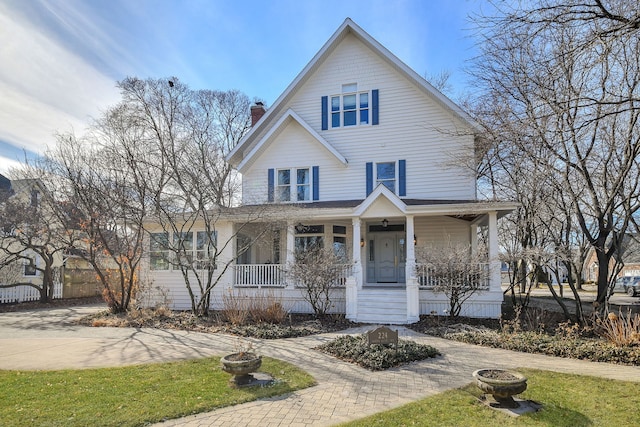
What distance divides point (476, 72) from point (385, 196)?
4.70 meters

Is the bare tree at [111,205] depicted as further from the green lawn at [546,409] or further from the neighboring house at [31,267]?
the green lawn at [546,409]

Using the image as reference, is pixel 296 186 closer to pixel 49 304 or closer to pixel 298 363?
pixel 298 363

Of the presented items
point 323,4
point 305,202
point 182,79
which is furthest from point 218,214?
point 323,4

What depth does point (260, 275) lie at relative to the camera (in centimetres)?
1555

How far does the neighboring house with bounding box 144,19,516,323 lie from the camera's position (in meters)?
15.1

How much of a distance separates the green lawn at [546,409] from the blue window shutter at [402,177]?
34.5 feet

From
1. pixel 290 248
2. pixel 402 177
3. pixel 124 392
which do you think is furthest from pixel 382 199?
pixel 124 392

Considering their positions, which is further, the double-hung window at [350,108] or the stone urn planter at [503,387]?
the double-hung window at [350,108]

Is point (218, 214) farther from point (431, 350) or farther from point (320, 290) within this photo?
point (431, 350)

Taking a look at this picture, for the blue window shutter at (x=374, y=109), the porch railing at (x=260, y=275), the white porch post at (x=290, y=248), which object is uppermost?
the blue window shutter at (x=374, y=109)

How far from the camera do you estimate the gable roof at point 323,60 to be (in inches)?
632

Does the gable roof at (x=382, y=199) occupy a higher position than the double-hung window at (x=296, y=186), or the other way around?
the double-hung window at (x=296, y=186)

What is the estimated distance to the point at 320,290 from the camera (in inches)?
524

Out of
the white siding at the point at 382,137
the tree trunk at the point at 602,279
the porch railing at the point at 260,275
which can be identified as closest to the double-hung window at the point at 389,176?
the white siding at the point at 382,137
